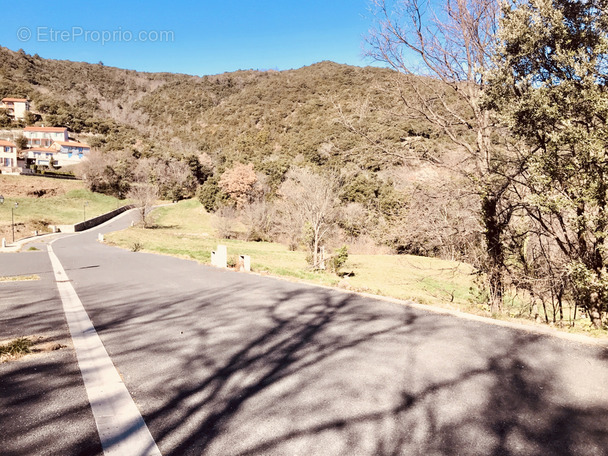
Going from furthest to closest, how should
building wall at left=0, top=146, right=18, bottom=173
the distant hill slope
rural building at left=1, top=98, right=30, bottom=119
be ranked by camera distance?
rural building at left=1, top=98, right=30, bottom=119 → the distant hill slope → building wall at left=0, top=146, right=18, bottom=173

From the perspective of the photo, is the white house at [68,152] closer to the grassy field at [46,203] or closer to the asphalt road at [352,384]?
the grassy field at [46,203]

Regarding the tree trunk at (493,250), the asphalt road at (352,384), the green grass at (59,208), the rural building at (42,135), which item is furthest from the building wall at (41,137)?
the tree trunk at (493,250)

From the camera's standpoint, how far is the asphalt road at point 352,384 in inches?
87.7

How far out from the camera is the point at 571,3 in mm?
5504

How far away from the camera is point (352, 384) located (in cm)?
295

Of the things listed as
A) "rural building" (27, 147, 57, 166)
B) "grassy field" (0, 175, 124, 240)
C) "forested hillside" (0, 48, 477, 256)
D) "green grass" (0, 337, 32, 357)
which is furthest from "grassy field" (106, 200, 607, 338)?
"rural building" (27, 147, 57, 166)

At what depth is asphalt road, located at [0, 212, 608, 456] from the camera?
2.23m

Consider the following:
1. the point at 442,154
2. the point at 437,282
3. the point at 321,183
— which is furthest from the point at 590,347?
the point at 321,183

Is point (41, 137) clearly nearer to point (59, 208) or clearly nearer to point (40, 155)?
point (40, 155)

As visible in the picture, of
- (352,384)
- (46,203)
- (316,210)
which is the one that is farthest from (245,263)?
(46,203)

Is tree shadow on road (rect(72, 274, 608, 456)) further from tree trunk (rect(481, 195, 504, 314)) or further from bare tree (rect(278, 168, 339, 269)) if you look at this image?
bare tree (rect(278, 168, 339, 269))

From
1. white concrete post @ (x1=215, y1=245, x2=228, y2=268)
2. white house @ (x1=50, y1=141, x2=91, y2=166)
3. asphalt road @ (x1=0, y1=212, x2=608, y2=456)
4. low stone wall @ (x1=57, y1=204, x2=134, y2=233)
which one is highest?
white house @ (x1=50, y1=141, x2=91, y2=166)

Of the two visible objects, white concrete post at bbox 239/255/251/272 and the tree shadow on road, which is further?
white concrete post at bbox 239/255/251/272

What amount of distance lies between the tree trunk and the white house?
3082 inches
